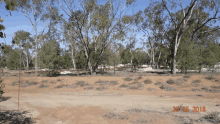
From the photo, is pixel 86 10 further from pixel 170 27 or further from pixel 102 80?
pixel 170 27

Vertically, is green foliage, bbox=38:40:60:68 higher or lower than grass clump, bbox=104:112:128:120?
higher

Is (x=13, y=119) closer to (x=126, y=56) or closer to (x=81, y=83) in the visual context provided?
(x=81, y=83)

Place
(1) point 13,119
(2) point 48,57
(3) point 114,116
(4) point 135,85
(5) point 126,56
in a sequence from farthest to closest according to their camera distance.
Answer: (5) point 126,56 < (2) point 48,57 < (4) point 135,85 < (3) point 114,116 < (1) point 13,119

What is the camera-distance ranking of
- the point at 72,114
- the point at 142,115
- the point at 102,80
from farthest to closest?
the point at 102,80 → the point at 72,114 → the point at 142,115

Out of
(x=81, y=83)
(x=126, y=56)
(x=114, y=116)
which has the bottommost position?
(x=114, y=116)

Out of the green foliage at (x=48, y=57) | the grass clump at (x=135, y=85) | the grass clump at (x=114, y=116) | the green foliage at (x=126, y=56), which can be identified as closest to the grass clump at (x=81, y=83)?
the grass clump at (x=135, y=85)

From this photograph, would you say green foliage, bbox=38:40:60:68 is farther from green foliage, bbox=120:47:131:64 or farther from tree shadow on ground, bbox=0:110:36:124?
green foliage, bbox=120:47:131:64

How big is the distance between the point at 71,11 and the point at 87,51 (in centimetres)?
620

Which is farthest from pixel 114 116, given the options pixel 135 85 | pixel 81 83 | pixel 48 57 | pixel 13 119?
pixel 48 57

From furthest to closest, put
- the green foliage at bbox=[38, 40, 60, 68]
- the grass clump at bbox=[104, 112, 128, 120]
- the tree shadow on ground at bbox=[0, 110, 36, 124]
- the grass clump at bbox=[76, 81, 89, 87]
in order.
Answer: the green foliage at bbox=[38, 40, 60, 68]
the grass clump at bbox=[76, 81, 89, 87]
the grass clump at bbox=[104, 112, 128, 120]
the tree shadow on ground at bbox=[0, 110, 36, 124]

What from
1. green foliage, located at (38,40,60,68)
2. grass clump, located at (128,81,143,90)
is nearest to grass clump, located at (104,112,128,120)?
grass clump, located at (128,81,143,90)

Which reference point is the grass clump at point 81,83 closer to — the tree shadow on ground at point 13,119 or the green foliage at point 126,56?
the tree shadow on ground at point 13,119

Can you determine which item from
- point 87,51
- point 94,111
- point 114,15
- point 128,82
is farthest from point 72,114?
point 114,15

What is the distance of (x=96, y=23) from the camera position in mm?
21844
